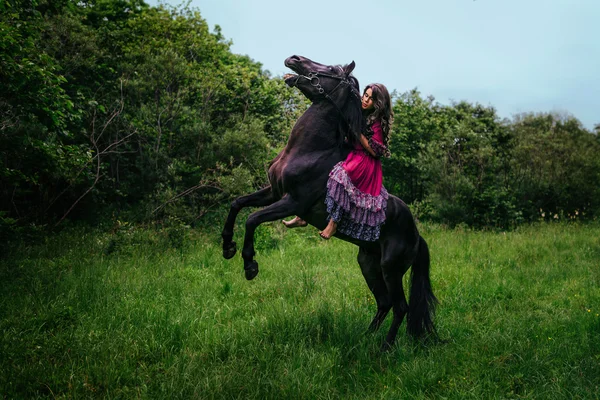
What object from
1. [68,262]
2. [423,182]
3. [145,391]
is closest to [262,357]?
[145,391]

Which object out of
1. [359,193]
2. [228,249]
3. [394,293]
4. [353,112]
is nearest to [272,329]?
[228,249]

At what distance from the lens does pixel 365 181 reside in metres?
4.85

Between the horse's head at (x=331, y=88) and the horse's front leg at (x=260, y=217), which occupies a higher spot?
the horse's head at (x=331, y=88)

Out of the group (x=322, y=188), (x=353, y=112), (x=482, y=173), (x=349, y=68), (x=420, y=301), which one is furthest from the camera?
(x=482, y=173)

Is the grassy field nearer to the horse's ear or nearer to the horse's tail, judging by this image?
the horse's tail

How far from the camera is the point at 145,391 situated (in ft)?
13.5

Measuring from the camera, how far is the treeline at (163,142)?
8492 mm

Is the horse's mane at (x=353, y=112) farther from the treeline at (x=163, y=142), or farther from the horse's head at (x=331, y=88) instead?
the treeline at (x=163, y=142)

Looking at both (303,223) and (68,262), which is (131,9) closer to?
(68,262)

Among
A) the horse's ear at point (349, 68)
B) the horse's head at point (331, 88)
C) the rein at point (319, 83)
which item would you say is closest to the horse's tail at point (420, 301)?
the horse's head at point (331, 88)

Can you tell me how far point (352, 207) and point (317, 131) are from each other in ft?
2.83

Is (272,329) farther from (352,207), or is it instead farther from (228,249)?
(352,207)

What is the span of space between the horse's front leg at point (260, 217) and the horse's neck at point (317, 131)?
608mm

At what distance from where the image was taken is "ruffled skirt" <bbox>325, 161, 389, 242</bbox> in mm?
4617
